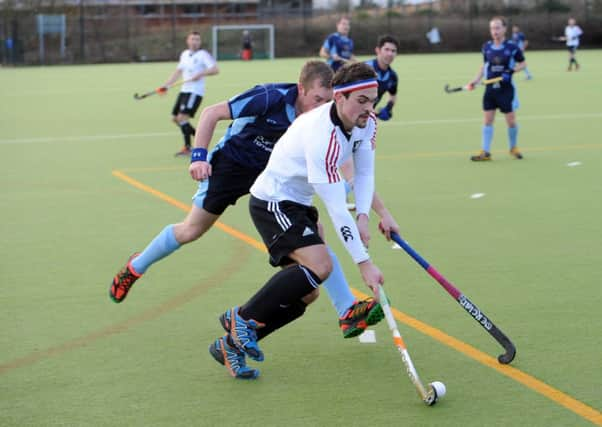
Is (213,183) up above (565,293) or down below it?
above

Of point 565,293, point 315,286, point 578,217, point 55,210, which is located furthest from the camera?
point 55,210

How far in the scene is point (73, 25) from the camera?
49500 mm

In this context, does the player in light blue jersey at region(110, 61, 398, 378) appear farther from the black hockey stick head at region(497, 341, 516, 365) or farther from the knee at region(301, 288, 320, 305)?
the black hockey stick head at region(497, 341, 516, 365)

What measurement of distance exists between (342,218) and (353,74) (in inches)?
26.1

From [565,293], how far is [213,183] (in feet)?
8.01

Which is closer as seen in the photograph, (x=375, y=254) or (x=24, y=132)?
(x=375, y=254)

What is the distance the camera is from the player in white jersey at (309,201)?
4.29 m

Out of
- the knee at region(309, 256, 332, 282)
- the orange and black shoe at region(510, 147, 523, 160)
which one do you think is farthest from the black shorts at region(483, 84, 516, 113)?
the knee at region(309, 256, 332, 282)

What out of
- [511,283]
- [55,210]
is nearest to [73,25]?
[55,210]

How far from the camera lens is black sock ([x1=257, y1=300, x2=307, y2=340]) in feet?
15.5

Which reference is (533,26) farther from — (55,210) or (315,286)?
(315,286)

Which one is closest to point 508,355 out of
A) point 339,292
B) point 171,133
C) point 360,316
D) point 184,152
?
point 360,316

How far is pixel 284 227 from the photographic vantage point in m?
4.65

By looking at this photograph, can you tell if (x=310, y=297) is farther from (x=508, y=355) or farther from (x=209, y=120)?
(x=209, y=120)
